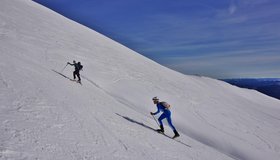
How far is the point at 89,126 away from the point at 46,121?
1445 millimetres

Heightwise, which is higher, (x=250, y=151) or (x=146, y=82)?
(x=146, y=82)

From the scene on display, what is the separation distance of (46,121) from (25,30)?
67.1 feet

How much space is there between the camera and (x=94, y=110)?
11.4 m

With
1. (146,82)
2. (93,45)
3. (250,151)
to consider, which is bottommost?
(250,151)

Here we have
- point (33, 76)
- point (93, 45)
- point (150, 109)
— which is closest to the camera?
point (33, 76)

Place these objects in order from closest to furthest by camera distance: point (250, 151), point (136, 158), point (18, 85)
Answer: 1. point (136, 158)
2. point (18, 85)
3. point (250, 151)

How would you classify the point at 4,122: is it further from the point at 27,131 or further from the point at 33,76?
the point at 33,76

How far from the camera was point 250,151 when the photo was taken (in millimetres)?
16891

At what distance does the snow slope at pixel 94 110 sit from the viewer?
7328 millimetres

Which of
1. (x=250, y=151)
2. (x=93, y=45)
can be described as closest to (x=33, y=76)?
(x=250, y=151)

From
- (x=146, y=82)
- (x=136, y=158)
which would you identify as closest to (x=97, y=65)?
(x=146, y=82)

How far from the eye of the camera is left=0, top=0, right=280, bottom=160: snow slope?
24.0ft

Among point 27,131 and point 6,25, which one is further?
point 6,25

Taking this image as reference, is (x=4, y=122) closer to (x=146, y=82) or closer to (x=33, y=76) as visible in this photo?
(x=33, y=76)
